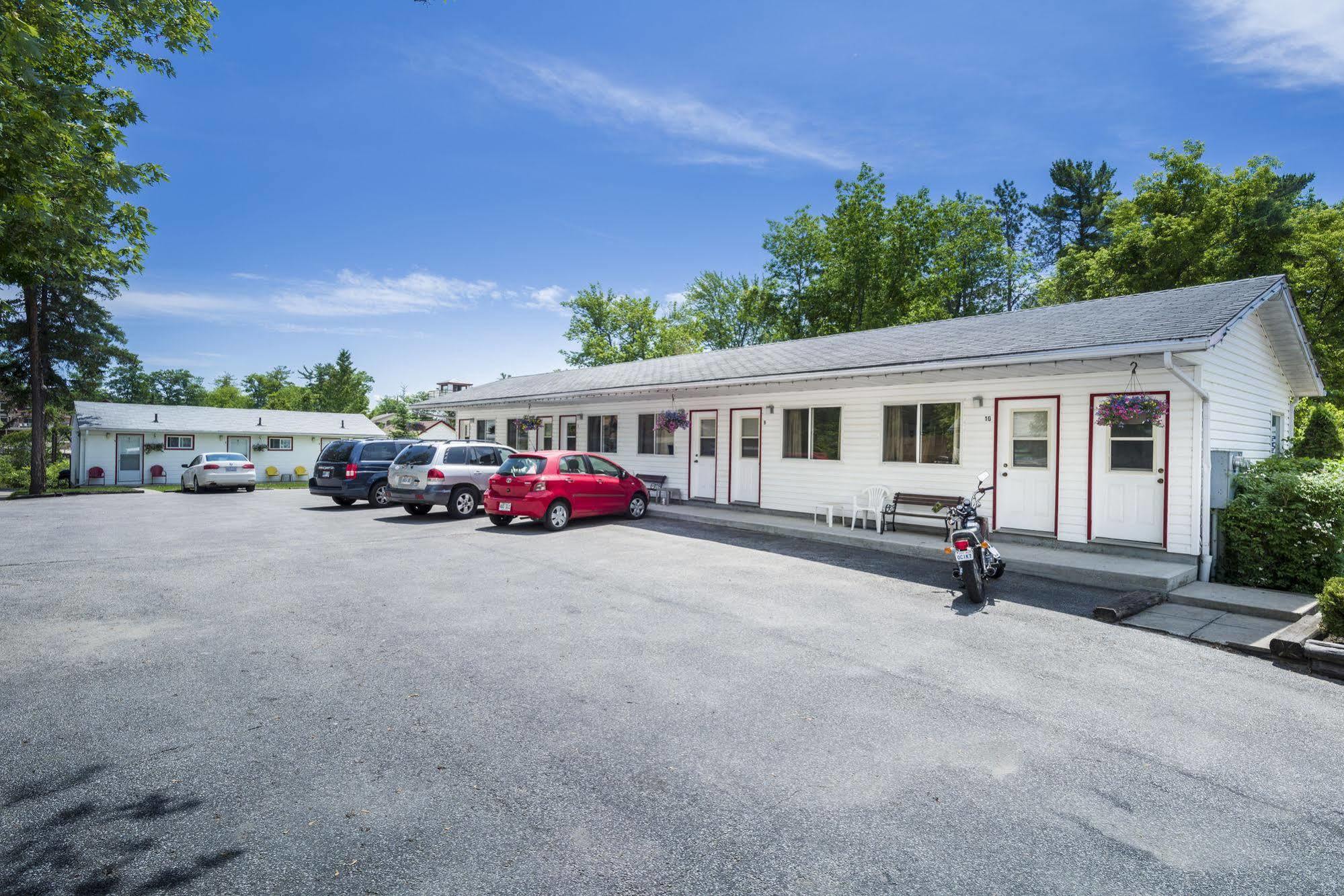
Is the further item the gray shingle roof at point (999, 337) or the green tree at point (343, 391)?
the green tree at point (343, 391)

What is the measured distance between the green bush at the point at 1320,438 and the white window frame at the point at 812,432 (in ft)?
32.2

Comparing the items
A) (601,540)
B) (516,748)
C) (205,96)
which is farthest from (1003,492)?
(205,96)

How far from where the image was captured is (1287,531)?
7.82 m

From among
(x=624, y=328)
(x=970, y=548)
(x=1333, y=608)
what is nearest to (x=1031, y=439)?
(x=970, y=548)

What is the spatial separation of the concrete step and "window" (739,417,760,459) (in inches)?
343

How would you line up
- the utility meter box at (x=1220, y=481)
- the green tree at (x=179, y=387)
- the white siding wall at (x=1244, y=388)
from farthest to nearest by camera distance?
1. the green tree at (x=179, y=387)
2. the white siding wall at (x=1244, y=388)
3. the utility meter box at (x=1220, y=481)

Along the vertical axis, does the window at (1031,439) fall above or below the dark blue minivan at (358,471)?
above

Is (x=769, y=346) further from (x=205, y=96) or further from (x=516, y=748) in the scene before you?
(x=516, y=748)

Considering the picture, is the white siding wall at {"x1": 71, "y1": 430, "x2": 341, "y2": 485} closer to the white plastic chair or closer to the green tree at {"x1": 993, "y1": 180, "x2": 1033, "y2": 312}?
the white plastic chair

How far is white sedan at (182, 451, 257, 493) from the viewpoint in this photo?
23562 millimetres

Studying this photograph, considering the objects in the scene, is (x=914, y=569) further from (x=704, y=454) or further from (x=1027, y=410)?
(x=704, y=454)

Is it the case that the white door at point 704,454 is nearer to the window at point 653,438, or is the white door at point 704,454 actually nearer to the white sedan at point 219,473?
the window at point 653,438

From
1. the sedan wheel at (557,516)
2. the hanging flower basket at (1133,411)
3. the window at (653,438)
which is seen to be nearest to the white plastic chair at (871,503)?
the hanging flower basket at (1133,411)

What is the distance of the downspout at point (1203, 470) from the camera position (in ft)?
27.6
